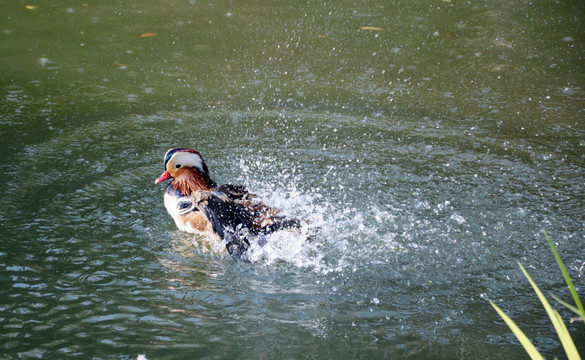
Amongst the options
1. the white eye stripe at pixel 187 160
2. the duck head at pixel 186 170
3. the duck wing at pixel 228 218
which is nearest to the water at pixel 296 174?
the duck wing at pixel 228 218

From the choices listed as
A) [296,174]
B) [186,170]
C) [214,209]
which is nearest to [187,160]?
[186,170]

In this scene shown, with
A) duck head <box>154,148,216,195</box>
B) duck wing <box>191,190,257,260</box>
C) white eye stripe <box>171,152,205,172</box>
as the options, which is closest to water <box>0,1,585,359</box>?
duck wing <box>191,190,257,260</box>

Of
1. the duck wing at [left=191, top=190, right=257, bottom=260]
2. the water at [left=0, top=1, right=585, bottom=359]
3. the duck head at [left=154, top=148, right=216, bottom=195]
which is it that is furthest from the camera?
the duck head at [left=154, top=148, right=216, bottom=195]

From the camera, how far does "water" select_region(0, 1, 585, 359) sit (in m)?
3.51

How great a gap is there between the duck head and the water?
0.37m

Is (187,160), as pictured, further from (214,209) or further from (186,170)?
(214,209)

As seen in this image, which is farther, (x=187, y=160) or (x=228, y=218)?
(x=187, y=160)

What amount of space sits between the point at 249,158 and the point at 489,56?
4.41 m

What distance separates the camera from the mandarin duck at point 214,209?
14.4ft

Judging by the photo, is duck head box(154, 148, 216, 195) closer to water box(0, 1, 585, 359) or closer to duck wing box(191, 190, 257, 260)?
duck wing box(191, 190, 257, 260)

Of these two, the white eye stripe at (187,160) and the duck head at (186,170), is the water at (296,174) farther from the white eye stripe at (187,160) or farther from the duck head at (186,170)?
the white eye stripe at (187,160)

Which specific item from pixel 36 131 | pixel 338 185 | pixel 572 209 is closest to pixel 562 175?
pixel 572 209

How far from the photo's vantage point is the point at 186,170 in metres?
4.75

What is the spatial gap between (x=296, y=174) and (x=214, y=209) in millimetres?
1183
